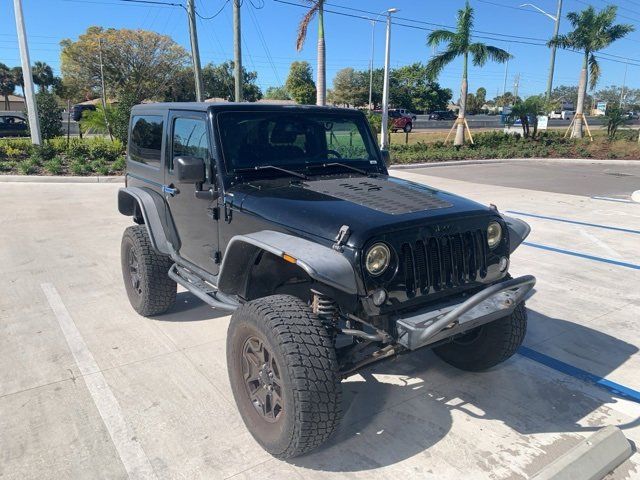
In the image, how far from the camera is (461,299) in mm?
2932

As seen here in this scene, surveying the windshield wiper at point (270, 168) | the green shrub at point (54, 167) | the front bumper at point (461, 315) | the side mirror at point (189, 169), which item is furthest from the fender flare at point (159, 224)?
the green shrub at point (54, 167)

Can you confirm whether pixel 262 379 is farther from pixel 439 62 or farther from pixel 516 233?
pixel 439 62

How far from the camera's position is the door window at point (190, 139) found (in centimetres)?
364

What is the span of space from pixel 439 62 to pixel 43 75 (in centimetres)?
7213

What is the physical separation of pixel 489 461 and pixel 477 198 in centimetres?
919

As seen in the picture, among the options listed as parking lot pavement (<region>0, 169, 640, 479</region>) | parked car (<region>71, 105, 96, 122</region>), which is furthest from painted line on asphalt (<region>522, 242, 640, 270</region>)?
parked car (<region>71, 105, 96, 122</region>)

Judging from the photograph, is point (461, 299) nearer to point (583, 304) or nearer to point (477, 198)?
point (583, 304)

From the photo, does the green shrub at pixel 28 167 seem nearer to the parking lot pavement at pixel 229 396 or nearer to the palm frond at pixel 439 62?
the parking lot pavement at pixel 229 396

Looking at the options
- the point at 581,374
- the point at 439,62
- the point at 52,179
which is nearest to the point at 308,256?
the point at 581,374

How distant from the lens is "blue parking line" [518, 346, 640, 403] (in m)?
3.51

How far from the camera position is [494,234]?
10.4ft

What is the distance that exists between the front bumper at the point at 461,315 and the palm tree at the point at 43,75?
3285 inches

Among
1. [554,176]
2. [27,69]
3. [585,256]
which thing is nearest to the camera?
[585,256]

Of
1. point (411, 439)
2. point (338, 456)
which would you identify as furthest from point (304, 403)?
point (411, 439)
